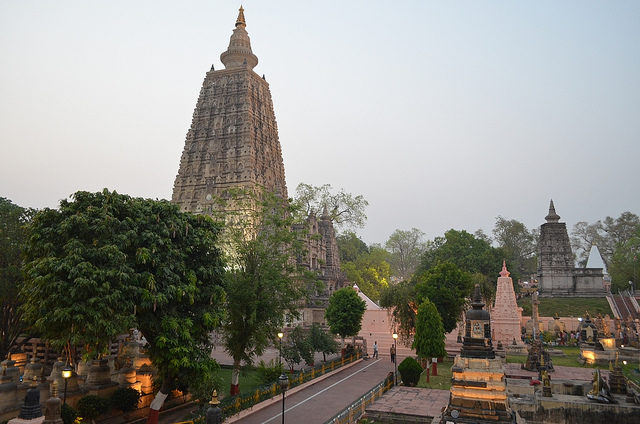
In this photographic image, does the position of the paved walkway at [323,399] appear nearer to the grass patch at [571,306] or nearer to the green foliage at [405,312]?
the green foliage at [405,312]

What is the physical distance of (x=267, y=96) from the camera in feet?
207

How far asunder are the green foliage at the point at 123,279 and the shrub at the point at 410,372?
35.9 ft

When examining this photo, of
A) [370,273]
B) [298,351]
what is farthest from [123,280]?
[370,273]

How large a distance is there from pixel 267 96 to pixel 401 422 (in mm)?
52421

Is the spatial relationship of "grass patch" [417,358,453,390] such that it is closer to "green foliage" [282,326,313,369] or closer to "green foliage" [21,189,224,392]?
"green foliage" [282,326,313,369]

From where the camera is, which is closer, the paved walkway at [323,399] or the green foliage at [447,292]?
the paved walkway at [323,399]

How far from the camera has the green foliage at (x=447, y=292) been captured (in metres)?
35.1

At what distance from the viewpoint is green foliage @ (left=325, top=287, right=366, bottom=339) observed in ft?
112

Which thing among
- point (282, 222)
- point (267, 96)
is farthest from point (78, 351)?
point (267, 96)

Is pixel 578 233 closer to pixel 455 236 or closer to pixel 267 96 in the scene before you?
pixel 455 236

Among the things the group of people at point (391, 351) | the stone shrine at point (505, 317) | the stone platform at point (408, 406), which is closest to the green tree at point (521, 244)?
the stone shrine at point (505, 317)

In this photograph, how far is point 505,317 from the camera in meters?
41.6

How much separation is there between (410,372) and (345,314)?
34.3 feet

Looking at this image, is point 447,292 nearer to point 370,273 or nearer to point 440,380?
point 440,380
